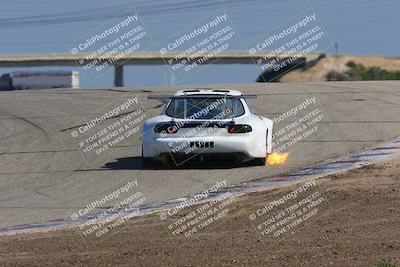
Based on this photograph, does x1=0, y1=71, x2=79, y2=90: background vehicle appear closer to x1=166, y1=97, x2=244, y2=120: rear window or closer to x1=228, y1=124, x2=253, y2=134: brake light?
x1=166, y1=97, x2=244, y2=120: rear window

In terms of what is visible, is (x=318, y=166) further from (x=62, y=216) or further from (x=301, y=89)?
(x=301, y=89)

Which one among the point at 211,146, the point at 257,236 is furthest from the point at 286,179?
the point at 257,236

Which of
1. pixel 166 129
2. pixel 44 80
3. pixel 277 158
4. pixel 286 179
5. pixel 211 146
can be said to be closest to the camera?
pixel 286 179

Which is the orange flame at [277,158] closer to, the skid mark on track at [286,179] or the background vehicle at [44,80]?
the skid mark on track at [286,179]

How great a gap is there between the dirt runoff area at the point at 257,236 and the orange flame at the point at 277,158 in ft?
12.7

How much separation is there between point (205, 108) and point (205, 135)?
71 centimetres

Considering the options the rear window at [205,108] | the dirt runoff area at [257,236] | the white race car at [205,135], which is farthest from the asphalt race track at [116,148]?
the dirt runoff area at [257,236]

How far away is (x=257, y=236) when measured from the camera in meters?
10.3

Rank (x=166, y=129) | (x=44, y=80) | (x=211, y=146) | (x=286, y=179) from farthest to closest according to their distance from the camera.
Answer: (x=44, y=80) → (x=166, y=129) → (x=211, y=146) → (x=286, y=179)

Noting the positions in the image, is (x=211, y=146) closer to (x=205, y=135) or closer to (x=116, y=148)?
(x=205, y=135)

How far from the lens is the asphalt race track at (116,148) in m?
14.7

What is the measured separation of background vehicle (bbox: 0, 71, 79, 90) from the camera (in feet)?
262

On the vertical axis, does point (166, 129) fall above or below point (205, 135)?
above

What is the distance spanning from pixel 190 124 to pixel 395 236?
7.25 meters
